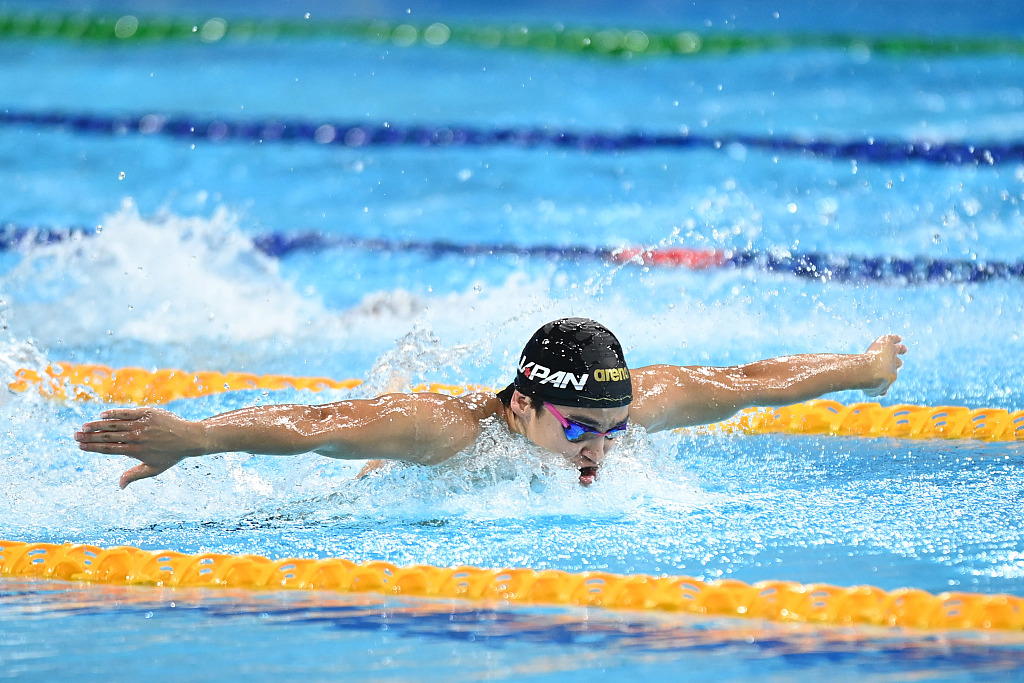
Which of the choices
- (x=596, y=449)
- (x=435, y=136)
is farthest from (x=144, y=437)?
(x=435, y=136)

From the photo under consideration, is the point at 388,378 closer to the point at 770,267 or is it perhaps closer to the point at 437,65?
the point at 770,267

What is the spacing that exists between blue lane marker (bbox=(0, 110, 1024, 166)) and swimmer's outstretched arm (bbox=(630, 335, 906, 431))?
13.8ft

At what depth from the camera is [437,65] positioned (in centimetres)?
904

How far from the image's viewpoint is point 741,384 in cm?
367

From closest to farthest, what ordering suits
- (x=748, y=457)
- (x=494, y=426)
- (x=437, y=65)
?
1. (x=494, y=426)
2. (x=748, y=457)
3. (x=437, y=65)

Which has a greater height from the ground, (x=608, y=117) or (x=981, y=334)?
(x=608, y=117)

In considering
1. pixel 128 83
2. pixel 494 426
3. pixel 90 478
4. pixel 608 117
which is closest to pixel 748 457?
pixel 494 426

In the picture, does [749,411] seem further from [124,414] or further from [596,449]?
[124,414]

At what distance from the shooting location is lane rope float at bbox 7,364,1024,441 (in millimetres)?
4484

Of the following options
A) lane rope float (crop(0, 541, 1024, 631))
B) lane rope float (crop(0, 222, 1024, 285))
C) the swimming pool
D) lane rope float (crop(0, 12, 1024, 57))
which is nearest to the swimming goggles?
the swimming pool

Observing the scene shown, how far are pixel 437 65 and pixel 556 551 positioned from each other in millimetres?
6513

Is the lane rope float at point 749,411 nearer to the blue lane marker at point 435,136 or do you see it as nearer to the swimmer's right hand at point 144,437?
the swimmer's right hand at point 144,437

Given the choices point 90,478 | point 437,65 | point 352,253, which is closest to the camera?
point 90,478

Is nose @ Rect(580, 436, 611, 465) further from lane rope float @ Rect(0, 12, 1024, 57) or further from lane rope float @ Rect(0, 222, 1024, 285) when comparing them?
lane rope float @ Rect(0, 12, 1024, 57)
